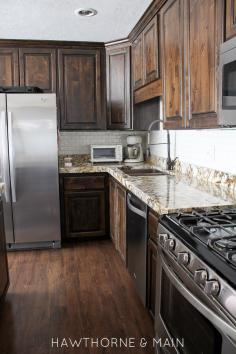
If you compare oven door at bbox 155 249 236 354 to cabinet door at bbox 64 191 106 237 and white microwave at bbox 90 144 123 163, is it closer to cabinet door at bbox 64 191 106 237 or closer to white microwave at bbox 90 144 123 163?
cabinet door at bbox 64 191 106 237

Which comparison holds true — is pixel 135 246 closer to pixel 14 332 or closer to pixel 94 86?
pixel 14 332

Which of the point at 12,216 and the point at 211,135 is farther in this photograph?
the point at 12,216

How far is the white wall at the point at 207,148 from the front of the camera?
7.24ft

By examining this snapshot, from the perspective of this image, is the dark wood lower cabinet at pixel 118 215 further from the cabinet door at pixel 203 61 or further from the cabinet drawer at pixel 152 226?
the cabinet door at pixel 203 61

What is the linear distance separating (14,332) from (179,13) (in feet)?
7.81

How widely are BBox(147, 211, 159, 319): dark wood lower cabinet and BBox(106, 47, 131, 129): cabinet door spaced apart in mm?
2006

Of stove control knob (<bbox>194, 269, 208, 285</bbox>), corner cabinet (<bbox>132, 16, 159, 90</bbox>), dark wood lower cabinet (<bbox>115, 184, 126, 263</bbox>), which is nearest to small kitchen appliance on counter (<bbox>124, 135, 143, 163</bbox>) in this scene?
corner cabinet (<bbox>132, 16, 159, 90</bbox>)

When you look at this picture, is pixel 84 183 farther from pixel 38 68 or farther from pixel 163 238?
pixel 163 238

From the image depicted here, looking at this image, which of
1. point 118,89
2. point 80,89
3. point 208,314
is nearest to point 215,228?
point 208,314

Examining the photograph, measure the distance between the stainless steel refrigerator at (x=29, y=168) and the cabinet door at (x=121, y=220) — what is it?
764 millimetres

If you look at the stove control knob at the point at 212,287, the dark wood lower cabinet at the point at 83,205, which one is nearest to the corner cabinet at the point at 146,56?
the dark wood lower cabinet at the point at 83,205

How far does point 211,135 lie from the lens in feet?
8.11

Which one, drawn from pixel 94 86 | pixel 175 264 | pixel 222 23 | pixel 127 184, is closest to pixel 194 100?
pixel 222 23

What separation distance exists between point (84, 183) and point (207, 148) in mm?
1620
